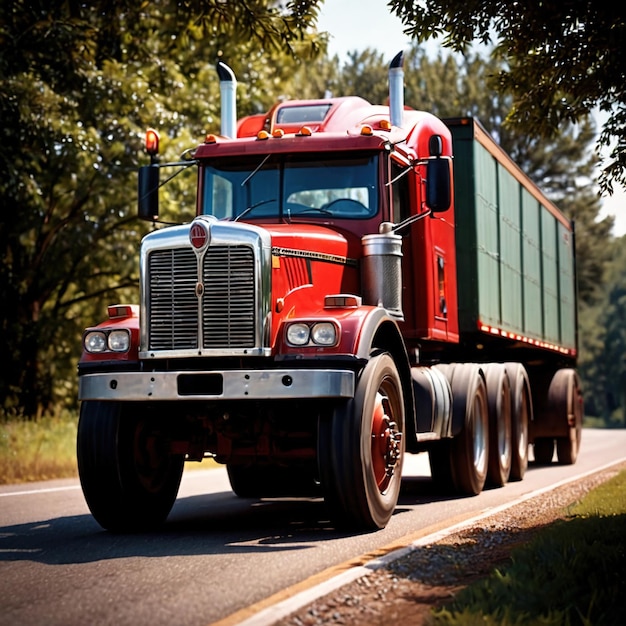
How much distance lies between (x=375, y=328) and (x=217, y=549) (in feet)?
6.99

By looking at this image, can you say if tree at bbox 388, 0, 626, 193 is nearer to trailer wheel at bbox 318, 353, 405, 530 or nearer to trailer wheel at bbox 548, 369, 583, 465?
trailer wheel at bbox 318, 353, 405, 530

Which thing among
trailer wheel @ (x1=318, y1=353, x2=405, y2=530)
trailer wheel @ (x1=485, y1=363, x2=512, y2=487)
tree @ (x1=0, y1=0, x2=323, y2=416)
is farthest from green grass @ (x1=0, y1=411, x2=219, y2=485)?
trailer wheel @ (x1=318, y1=353, x2=405, y2=530)

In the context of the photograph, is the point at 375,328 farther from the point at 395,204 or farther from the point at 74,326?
the point at 74,326

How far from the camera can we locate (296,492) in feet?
42.7

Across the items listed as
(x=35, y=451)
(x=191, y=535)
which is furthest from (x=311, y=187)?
(x=35, y=451)

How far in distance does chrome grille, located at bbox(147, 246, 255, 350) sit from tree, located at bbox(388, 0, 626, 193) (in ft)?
9.09

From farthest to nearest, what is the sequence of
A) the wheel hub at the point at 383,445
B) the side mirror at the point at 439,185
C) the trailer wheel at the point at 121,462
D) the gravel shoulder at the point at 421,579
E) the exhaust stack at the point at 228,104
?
the exhaust stack at the point at 228,104, the side mirror at the point at 439,185, the trailer wheel at the point at 121,462, the wheel hub at the point at 383,445, the gravel shoulder at the point at 421,579

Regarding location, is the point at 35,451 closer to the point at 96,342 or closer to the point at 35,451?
the point at 35,451

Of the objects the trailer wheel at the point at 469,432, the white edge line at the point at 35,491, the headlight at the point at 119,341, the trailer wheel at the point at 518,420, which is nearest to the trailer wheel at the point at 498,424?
the trailer wheel at the point at 518,420

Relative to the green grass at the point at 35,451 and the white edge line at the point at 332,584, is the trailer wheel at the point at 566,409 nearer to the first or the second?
the green grass at the point at 35,451

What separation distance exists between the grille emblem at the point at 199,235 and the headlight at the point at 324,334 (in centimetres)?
108

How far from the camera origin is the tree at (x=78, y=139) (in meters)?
17.4

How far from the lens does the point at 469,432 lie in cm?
1251

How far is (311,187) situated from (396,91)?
151 centimetres
